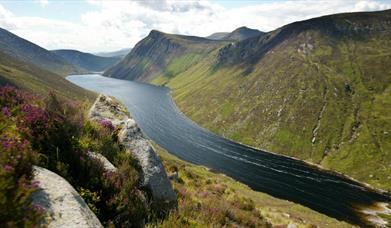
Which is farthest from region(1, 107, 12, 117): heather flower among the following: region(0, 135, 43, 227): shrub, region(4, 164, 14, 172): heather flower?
region(4, 164, 14, 172): heather flower

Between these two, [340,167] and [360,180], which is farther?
[340,167]

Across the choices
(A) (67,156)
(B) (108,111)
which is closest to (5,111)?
(A) (67,156)

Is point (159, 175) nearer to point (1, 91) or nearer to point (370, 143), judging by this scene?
point (1, 91)

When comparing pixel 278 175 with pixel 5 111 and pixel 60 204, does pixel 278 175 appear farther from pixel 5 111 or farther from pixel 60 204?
pixel 60 204

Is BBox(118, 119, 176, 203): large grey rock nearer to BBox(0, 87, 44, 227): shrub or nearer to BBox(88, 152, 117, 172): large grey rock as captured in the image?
BBox(88, 152, 117, 172): large grey rock

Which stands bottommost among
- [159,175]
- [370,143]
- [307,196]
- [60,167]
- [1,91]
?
[307,196]

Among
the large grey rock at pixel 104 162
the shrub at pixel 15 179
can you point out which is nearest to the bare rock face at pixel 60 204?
the shrub at pixel 15 179

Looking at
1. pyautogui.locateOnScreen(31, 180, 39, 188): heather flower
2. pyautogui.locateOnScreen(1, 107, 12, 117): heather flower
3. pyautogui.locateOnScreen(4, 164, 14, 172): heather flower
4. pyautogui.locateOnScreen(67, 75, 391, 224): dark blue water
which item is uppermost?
pyautogui.locateOnScreen(1, 107, 12, 117): heather flower

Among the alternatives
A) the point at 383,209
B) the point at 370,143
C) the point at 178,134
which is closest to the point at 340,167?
the point at 370,143
